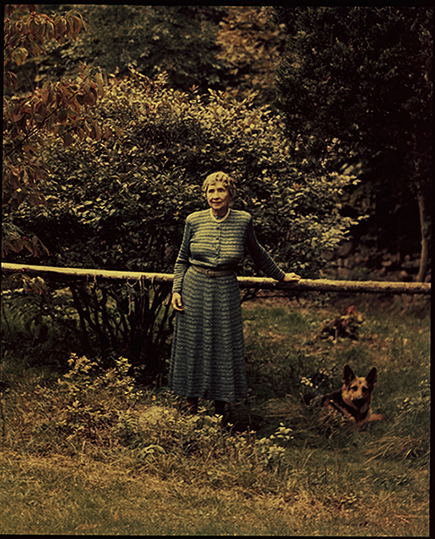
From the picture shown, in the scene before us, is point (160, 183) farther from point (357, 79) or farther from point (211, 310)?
point (357, 79)

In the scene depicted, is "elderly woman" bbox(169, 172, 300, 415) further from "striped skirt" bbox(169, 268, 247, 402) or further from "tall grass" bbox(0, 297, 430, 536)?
"tall grass" bbox(0, 297, 430, 536)

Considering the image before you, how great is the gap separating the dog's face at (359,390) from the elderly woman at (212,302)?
4.44 feet

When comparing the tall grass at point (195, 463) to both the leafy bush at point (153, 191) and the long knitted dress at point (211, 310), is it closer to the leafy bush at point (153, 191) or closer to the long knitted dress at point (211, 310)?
the long knitted dress at point (211, 310)

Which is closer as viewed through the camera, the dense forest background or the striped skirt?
the striped skirt

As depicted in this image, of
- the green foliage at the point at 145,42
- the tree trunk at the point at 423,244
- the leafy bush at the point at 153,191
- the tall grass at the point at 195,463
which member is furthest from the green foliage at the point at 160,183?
the tree trunk at the point at 423,244

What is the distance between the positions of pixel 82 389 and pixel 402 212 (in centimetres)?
736

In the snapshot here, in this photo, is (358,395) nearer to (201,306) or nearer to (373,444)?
(373,444)

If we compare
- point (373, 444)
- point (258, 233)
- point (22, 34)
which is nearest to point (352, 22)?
point (258, 233)

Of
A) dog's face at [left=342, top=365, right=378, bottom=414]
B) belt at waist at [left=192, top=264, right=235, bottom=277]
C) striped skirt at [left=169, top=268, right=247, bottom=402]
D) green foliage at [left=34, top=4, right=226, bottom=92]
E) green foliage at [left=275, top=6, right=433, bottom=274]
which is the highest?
green foliage at [left=34, top=4, right=226, bottom=92]

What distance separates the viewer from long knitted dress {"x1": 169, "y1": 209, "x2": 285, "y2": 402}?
5.41 m

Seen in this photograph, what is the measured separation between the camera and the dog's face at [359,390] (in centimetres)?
633

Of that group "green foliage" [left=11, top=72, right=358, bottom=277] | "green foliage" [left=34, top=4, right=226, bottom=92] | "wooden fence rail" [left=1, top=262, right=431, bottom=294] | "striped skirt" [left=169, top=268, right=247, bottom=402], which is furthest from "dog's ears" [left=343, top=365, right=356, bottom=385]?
"green foliage" [left=34, top=4, right=226, bottom=92]

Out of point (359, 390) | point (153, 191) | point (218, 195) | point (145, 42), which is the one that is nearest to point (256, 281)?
point (218, 195)

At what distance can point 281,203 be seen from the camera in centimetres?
674
